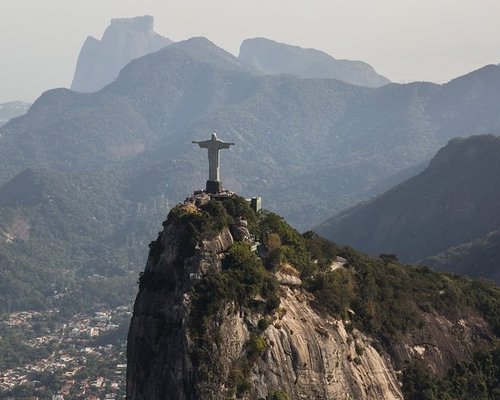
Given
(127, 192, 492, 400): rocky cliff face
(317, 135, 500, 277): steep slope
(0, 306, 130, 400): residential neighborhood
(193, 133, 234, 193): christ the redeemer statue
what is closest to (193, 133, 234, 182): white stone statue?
(193, 133, 234, 193): christ the redeemer statue

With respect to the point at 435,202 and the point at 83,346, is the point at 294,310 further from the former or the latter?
the point at 435,202

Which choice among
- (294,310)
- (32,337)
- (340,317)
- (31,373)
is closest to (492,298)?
A: (340,317)

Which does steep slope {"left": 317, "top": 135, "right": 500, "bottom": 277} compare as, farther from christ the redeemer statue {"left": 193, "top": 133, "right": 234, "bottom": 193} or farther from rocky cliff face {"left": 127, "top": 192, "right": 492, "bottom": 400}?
christ the redeemer statue {"left": 193, "top": 133, "right": 234, "bottom": 193}

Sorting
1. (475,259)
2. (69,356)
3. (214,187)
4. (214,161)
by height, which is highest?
(214,161)

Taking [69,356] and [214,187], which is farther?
[69,356]

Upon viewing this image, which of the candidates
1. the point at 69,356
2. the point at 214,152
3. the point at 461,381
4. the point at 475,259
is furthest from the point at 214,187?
the point at 69,356

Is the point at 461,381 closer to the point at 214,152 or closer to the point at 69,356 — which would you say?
the point at 214,152
